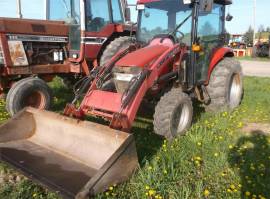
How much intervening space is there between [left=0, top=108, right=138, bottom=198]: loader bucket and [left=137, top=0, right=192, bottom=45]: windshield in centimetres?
240

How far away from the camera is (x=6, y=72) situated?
6312 millimetres

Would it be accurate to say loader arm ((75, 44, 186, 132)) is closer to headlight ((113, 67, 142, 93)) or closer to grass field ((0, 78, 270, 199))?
headlight ((113, 67, 142, 93))

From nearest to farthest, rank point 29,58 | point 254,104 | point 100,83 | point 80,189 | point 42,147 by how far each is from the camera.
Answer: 1. point 80,189
2. point 42,147
3. point 100,83
4. point 29,58
5. point 254,104

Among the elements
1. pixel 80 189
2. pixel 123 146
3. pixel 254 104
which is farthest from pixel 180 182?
pixel 254 104

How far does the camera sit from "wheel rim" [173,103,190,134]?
15.8 feet

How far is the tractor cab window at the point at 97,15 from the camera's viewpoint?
7137 millimetres

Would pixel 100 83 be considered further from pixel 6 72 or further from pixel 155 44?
pixel 6 72

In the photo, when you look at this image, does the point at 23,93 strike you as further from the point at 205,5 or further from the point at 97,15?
the point at 205,5

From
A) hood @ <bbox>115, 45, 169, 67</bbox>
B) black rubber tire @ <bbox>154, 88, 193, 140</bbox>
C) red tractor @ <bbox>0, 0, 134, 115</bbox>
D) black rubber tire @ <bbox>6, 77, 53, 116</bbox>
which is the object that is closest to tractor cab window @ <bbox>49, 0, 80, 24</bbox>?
red tractor @ <bbox>0, 0, 134, 115</bbox>

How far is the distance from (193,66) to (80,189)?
3042mm

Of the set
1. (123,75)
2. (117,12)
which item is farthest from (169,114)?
(117,12)

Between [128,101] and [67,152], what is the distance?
1028 millimetres

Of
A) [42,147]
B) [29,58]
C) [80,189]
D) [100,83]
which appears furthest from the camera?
[29,58]

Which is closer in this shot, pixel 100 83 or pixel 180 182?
pixel 180 182
